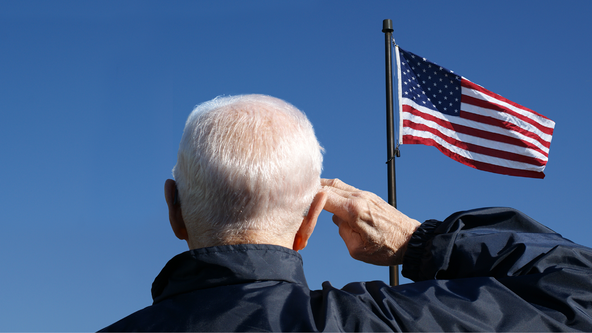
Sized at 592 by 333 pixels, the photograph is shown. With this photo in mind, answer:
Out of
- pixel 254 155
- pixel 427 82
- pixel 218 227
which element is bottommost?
pixel 218 227

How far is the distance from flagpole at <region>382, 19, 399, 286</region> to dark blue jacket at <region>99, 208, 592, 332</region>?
11.6ft

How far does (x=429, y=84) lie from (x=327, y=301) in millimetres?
6224

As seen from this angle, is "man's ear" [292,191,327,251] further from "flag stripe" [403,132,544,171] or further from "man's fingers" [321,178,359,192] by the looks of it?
"flag stripe" [403,132,544,171]

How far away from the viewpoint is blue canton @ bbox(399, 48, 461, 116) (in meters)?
7.36

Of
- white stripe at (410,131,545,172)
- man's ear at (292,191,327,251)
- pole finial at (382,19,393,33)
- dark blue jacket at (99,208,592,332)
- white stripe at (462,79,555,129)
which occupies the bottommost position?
dark blue jacket at (99,208,592,332)

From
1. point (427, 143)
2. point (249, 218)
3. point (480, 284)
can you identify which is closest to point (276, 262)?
point (249, 218)

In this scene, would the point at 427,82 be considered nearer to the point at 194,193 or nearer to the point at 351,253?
the point at 351,253

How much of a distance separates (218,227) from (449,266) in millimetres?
1194

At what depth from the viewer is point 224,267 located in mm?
1882

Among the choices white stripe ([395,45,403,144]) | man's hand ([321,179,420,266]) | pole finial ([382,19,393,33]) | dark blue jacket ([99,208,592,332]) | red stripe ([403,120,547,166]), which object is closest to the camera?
dark blue jacket ([99,208,592,332])

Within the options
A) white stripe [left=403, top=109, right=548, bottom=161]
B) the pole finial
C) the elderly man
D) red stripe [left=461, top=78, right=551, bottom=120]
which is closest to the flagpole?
the pole finial

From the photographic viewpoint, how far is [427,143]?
23.4 feet

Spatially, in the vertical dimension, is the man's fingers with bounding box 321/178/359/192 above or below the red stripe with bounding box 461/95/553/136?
below

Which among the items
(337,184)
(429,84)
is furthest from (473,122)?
(337,184)
